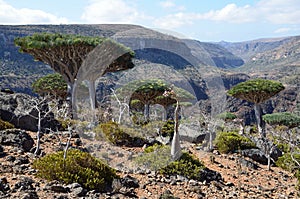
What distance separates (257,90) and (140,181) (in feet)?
53.5

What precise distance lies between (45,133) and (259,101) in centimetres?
1603

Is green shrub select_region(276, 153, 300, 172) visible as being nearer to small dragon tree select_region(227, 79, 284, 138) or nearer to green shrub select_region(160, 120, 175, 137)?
green shrub select_region(160, 120, 175, 137)

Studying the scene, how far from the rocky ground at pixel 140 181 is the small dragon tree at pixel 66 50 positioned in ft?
23.9

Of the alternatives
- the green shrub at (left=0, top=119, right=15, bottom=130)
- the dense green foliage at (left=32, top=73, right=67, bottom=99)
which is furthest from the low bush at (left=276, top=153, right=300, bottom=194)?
the dense green foliage at (left=32, top=73, right=67, bottom=99)

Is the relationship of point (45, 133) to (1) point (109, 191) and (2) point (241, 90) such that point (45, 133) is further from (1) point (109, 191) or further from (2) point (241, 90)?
(2) point (241, 90)

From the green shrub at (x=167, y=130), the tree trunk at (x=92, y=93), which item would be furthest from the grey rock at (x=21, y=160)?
the tree trunk at (x=92, y=93)

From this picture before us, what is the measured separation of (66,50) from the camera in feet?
62.6

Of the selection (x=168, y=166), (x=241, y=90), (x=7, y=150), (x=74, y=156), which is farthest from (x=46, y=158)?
(x=241, y=90)

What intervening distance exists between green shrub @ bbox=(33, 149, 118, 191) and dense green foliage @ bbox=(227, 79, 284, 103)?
16.8 metres

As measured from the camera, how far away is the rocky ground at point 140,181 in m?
6.96

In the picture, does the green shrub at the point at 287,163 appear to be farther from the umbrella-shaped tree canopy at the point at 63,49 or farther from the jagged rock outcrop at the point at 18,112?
the jagged rock outcrop at the point at 18,112

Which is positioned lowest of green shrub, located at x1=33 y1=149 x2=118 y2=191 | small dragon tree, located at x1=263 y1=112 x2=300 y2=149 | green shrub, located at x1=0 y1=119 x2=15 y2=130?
small dragon tree, located at x1=263 y1=112 x2=300 y2=149

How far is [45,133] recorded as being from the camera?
41.9ft

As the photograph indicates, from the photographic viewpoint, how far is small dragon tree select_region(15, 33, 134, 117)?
60.3 ft
